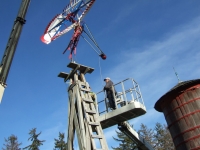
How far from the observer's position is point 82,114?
9234 millimetres

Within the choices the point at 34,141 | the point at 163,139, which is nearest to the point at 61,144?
the point at 34,141

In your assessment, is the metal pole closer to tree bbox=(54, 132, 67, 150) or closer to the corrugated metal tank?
the corrugated metal tank

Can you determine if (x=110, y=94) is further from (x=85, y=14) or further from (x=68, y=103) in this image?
(x=85, y=14)

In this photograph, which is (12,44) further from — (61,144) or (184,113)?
(61,144)

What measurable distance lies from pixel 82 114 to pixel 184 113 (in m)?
5.58

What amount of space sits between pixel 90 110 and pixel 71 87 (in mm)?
1615

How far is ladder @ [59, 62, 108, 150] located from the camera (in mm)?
8523

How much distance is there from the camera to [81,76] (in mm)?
10789

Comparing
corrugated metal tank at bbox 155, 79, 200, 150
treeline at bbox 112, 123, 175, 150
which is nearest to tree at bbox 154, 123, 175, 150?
treeline at bbox 112, 123, 175, 150

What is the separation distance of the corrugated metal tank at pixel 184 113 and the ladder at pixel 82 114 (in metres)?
4.49

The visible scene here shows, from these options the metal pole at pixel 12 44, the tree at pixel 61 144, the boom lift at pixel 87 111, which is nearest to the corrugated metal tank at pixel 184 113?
the boom lift at pixel 87 111

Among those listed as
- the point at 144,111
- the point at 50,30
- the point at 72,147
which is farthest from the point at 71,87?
the point at 50,30

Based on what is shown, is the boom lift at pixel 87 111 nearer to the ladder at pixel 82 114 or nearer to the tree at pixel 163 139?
the ladder at pixel 82 114

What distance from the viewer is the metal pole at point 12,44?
7.74m
